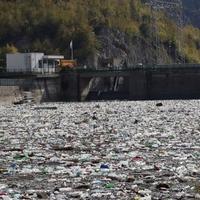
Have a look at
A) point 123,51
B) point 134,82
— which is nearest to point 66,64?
point 134,82

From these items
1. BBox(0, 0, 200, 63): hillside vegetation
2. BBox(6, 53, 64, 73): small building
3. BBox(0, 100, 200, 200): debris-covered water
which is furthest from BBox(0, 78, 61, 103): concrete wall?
BBox(0, 100, 200, 200): debris-covered water

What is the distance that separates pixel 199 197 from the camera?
12328mm

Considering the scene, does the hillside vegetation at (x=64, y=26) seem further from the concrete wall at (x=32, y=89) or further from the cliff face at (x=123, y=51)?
the concrete wall at (x=32, y=89)

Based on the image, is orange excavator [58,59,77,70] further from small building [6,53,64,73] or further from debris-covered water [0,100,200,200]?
debris-covered water [0,100,200,200]

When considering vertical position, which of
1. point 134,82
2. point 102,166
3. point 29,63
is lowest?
point 134,82

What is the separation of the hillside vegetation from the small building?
18252 mm

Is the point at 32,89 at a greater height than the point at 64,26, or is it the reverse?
the point at 64,26

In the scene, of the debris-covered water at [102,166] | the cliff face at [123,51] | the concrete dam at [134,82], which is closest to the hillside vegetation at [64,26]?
the cliff face at [123,51]

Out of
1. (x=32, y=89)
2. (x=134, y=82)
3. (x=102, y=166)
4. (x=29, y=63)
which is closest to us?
(x=102, y=166)

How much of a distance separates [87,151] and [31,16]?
145564 mm

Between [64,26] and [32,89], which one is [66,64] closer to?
[32,89]

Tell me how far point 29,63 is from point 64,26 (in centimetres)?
3552

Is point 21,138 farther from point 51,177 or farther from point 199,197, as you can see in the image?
point 199,197

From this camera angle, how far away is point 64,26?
531 ft
